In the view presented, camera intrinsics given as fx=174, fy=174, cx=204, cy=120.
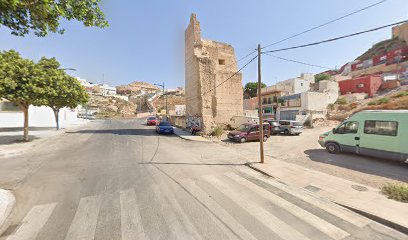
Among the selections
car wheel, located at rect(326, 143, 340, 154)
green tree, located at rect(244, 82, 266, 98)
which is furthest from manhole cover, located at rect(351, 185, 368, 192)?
green tree, located at rect(244, 82, 266, 98)

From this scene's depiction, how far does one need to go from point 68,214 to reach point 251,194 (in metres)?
4.89

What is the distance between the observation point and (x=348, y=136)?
31.8ft

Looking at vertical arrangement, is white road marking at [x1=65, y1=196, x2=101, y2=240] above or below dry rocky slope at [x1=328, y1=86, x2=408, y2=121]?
below

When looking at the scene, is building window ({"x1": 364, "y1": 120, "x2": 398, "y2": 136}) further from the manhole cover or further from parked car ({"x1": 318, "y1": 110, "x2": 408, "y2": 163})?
the manhole cover

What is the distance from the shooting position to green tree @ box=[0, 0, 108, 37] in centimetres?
433

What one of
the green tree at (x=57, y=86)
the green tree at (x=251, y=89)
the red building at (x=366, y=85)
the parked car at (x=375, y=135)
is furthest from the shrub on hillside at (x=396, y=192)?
the green tree at (x=251, y=89)

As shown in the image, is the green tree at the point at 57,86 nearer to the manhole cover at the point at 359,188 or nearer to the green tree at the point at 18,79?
the green tree at the point at 18,79

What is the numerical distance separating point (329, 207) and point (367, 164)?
572 centimetres

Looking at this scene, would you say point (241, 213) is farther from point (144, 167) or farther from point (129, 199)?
point (144, 167)

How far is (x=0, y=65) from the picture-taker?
34.1 feet

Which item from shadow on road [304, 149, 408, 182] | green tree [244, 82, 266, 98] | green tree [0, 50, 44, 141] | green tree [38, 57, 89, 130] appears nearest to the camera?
shadow on road [304, 149, 408, 182]

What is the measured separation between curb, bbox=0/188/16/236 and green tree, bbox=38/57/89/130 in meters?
9.91

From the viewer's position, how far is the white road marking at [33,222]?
136 inches

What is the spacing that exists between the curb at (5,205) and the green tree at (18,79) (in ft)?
29.8
